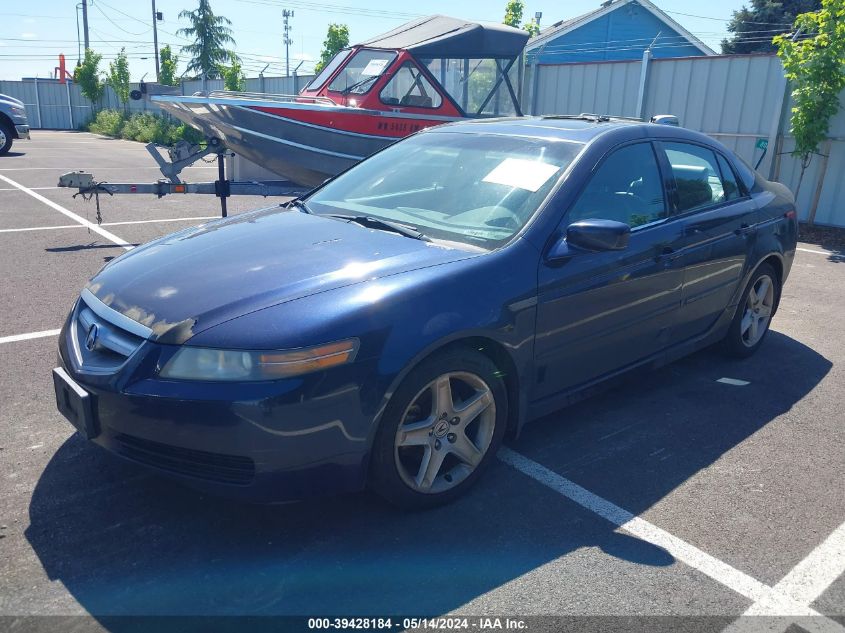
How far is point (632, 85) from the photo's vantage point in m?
13.2

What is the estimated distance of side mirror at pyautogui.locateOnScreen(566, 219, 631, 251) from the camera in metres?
3.28

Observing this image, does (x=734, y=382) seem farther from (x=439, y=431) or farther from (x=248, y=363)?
(x=248, y=363)

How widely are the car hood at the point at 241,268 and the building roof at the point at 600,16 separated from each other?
79.5 ft

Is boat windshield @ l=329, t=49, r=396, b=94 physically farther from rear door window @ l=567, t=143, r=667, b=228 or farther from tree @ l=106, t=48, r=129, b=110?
tree @ l=106, t=48, r=129, b=110

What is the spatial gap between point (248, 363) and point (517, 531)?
4.34 ft

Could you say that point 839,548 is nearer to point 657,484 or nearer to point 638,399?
point 657,484

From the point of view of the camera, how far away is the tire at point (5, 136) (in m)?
18.5

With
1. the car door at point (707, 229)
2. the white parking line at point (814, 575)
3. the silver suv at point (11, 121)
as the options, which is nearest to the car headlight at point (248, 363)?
the white parking line at point (814, 575)

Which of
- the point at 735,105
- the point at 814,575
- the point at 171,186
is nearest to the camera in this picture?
the point at 814,575

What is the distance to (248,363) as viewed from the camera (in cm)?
262

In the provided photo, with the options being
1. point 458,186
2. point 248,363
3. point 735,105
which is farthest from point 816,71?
point 248,363

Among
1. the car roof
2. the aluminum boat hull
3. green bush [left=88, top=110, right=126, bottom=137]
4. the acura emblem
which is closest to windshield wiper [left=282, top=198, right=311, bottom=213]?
the car roof

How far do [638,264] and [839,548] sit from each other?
5.28 feet

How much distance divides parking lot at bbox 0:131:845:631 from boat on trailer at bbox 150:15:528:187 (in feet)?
19.6
